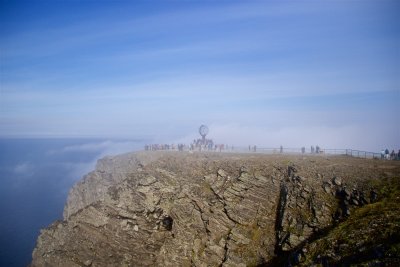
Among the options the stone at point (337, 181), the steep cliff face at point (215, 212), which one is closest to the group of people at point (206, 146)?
the steep cliff face at point (215, 212)

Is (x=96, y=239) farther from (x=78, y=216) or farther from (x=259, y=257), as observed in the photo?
(x=259, y=257)

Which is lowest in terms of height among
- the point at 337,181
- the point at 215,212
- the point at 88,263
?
the point at 88,263

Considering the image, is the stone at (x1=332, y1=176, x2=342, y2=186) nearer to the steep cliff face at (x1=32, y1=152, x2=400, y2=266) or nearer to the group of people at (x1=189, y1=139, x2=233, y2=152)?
the steep cliff face at (x1=32, y1=152, x2=400, y2=266)

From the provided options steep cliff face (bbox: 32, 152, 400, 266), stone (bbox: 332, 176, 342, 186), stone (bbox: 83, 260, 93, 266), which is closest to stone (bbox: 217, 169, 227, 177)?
steep cliff face (bbox: 32, 152, 400, 266)

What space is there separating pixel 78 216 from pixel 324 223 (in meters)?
36.8

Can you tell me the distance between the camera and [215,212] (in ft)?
150

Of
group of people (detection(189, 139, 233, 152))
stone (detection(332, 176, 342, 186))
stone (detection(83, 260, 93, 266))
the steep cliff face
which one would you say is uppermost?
group of people (detection(189, 139, 233, 152))

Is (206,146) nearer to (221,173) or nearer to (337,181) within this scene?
(221,173)

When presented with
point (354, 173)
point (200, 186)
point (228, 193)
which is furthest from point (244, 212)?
point (354, 173)

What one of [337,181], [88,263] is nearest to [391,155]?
[337,181]

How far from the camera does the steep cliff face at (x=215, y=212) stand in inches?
1628

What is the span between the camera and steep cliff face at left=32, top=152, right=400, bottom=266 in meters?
41.3

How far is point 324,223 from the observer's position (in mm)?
39688

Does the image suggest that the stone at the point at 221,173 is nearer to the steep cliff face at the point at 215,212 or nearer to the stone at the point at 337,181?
the steep cliff face at the point at 215,212
